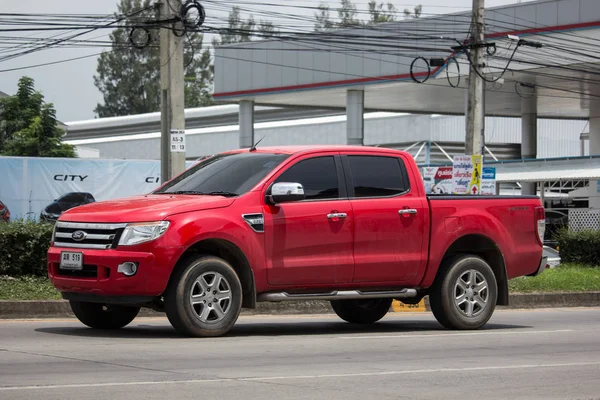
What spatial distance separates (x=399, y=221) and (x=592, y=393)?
13.6 feet

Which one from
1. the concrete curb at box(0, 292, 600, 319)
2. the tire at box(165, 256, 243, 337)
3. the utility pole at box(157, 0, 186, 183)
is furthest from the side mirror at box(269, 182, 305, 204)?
the utility pole at box(157, 0, 186, 183)

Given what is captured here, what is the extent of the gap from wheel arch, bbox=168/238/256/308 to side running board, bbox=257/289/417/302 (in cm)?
16

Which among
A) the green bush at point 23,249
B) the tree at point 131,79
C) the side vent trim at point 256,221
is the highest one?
the tree at point 131,79

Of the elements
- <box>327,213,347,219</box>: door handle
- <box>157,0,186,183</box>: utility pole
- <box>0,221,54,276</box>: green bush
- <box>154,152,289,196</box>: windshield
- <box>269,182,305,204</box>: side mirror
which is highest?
<box>157,0,186,183</box>: utility pole

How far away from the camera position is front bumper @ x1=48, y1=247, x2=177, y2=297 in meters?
10.0

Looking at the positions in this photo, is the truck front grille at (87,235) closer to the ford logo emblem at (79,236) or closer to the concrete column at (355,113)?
the ford logo emblem at (79,236)

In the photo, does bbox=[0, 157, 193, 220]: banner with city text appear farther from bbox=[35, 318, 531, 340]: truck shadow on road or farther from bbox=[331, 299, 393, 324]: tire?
bbox=[331, 299, 393, 324]: tire

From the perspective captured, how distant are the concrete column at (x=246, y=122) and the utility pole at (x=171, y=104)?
25861 mm

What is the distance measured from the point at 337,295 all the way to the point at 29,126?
46.2 m

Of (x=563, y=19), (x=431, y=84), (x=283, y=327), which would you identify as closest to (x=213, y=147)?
(x=431, y=84)

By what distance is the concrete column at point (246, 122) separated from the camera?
46.9 meters

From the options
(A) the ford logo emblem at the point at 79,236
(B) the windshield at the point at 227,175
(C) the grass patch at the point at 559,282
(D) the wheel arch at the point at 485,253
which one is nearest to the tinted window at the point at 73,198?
(C) the grass patch at the point at 559,282

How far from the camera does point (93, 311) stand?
11383 millimetres

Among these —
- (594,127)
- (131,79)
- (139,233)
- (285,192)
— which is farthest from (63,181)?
(131,79)
